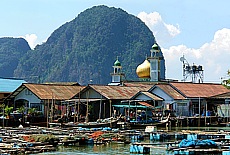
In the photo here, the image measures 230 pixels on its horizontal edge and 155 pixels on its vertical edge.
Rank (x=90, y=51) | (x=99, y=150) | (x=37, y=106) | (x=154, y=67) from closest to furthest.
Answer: (x=99, y=150) < (x=37, y=106) < (x=154, y=67) < (x=90, y=51)

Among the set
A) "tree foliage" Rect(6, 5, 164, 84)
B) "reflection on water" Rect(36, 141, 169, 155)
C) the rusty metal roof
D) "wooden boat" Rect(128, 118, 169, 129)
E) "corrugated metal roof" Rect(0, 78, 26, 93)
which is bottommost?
"reflection on water" Rect(36, 141, 169, 155)

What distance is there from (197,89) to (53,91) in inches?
676

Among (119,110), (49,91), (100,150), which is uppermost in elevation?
(49,91)

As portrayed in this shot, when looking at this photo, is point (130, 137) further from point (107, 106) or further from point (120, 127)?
point (107, 106)

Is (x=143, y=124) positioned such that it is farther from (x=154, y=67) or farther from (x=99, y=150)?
(x=154, y=67)

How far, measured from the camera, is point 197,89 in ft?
192

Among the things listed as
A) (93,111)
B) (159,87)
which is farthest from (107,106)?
(159,87)

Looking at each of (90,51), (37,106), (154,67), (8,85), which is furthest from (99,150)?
(90,51)

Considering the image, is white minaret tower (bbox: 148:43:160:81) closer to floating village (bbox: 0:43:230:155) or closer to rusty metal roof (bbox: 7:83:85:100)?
floating village (bbox: 0:43:230:155)

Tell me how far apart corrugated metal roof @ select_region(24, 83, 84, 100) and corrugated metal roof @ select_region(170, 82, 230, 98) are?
1162 cm

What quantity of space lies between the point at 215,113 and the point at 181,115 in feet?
12.2

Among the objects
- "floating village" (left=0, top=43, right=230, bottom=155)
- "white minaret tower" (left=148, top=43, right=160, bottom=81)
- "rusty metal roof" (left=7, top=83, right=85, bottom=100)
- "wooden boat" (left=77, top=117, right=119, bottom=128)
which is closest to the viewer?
"floating village" (left=0, top=43, right=230, bottom=155)

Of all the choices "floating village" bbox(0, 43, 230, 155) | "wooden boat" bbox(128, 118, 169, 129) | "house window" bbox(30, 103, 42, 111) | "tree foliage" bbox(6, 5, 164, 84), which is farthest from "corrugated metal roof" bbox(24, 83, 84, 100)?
"tree foliage" bbox(6, 5, 164, 84)

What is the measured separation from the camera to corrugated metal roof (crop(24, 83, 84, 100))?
49.7 meters
